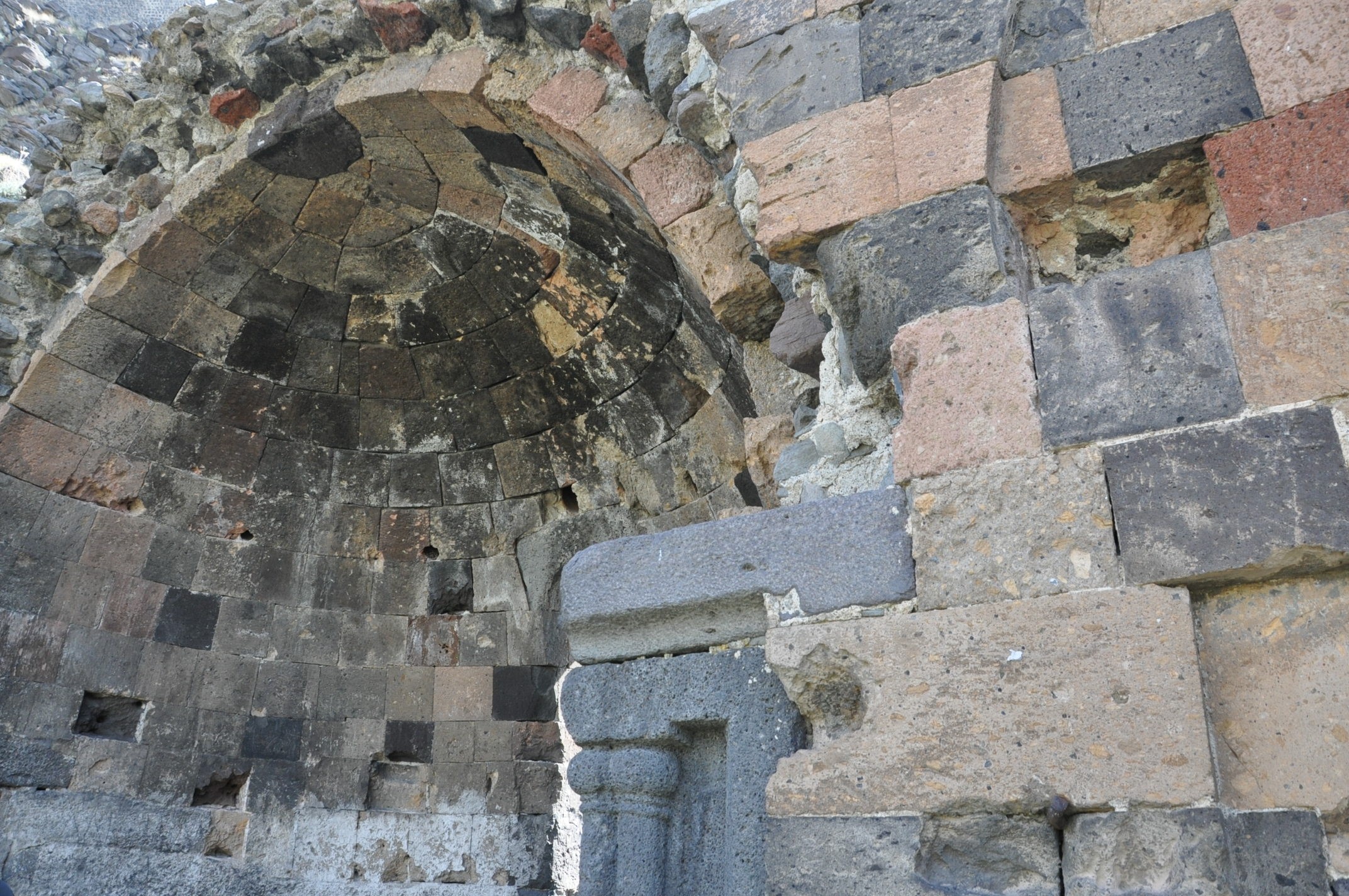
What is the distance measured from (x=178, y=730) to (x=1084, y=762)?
522 cm

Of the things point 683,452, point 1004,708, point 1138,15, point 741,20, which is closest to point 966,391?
point 1004,708

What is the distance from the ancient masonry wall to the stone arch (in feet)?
0.08

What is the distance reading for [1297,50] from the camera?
2.83 m

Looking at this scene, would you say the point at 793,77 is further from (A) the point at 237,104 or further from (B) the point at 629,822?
(A) the point at 237,104

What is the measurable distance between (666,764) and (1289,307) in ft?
6.39

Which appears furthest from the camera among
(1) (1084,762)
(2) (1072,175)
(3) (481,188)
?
(3) (481,188)

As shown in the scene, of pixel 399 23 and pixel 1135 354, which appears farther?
pixel 399 23

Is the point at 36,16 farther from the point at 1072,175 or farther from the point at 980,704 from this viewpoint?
the point at 980,704

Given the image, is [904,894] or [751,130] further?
[751,130]

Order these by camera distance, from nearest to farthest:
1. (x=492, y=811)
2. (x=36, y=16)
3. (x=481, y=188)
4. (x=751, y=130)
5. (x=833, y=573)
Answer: (x=833, y=573), (x=751, y=130), (x=481, y=188), (x=492, y=811), (x=36, y=16)

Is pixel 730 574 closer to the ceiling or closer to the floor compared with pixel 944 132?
closer to the floor

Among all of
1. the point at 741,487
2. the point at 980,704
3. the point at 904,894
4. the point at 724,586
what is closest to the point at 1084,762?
the point at 980,704

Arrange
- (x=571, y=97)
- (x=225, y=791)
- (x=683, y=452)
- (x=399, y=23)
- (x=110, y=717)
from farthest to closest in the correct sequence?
(x=683, y=452), (x=225, y=791), (x=110, y=717), (x=399, y=23), (x=571, y=97)

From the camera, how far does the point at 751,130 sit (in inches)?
141
